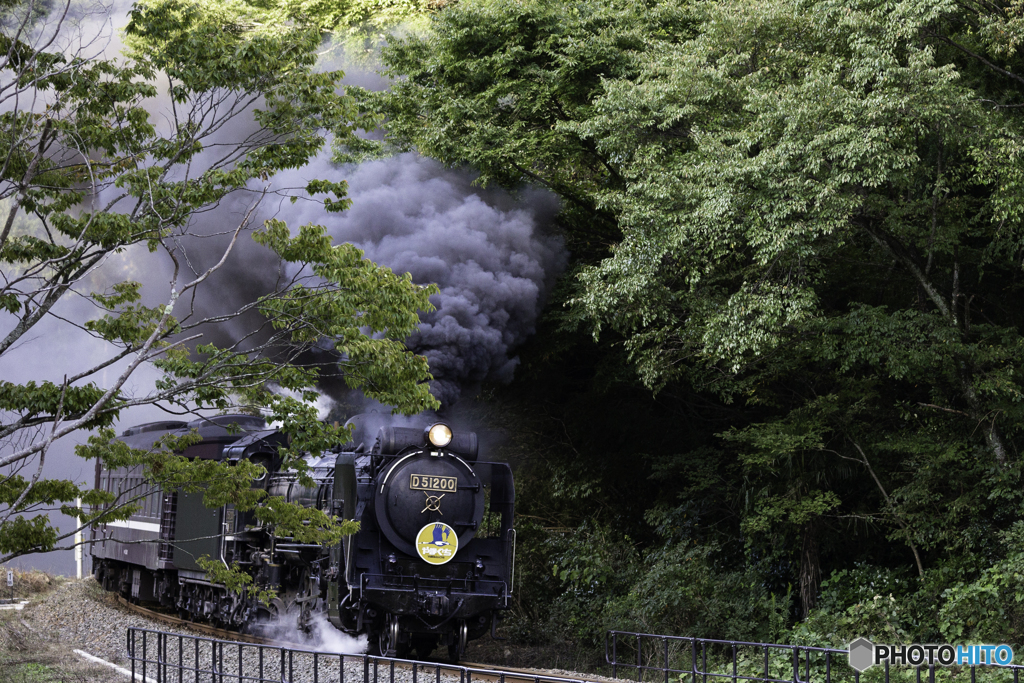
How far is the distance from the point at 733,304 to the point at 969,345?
3407 mm

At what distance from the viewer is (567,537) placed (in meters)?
18.6

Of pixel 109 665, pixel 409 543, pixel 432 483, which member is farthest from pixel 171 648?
pixel 432 483

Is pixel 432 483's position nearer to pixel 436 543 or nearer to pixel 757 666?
pixel 436 543

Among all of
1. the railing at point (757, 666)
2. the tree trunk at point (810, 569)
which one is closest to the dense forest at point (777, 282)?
the tree trunk at point (810, 569)

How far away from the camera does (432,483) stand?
427 inches

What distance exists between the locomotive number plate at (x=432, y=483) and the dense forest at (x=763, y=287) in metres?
3.01

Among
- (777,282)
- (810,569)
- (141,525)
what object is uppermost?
(777,282)

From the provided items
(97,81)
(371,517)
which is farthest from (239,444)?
(97,81)

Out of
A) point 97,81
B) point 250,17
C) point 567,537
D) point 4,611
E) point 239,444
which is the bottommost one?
→ point 4,611

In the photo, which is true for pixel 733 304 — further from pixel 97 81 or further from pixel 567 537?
pixel 97 81

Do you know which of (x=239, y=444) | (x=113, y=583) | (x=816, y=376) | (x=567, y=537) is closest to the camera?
(x=239, y=444)

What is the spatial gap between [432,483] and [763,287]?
18.3ft

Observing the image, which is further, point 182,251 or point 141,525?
point 141,525

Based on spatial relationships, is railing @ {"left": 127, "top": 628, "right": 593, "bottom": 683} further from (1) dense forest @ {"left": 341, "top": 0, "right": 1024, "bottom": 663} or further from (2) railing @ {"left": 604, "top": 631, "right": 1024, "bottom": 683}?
(1) dense forest @ {"left": 341, "top": 0, "right": 1024, "bottom": 663}
